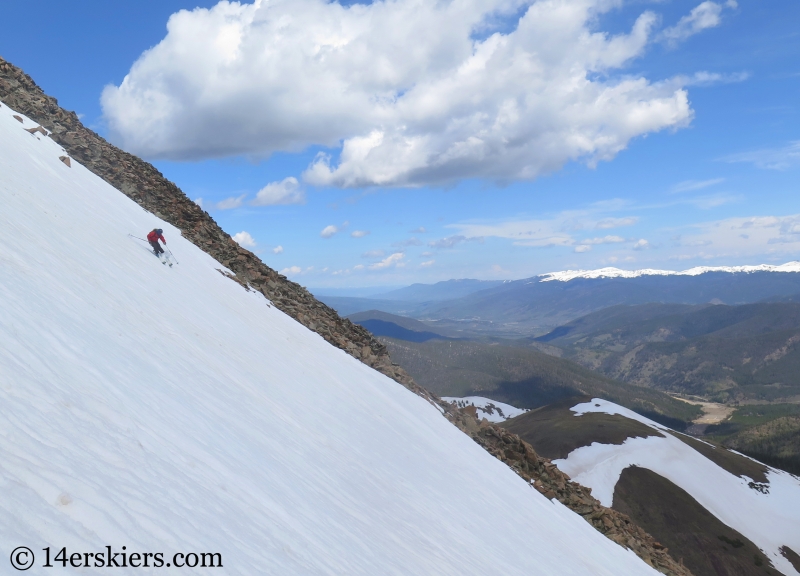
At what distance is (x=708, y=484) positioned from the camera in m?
99.4

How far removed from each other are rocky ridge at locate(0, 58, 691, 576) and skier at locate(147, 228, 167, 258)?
242 inches

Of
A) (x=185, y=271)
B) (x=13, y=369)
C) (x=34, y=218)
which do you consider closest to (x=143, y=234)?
(x=185, y=271)

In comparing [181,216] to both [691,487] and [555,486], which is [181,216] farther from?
[691,487]

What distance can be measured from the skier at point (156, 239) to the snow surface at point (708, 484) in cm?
8610

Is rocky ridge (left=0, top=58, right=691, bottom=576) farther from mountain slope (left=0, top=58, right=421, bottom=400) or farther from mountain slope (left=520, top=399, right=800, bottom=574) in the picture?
mountain slope (left=520, top=399, right=800, bottom=574)

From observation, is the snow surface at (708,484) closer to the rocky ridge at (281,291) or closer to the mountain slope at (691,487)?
the mountain slope at (691,487)

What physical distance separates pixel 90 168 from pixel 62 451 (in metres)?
28.0

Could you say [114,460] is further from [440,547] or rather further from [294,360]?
[294,360]

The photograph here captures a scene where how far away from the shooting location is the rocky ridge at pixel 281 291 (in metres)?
25.7

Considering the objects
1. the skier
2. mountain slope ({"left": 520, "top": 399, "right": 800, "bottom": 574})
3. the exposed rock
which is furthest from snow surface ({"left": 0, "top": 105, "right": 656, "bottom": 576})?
mountain slope ({"left": 520, "top": 399, "right": 800, "bottom": 574})

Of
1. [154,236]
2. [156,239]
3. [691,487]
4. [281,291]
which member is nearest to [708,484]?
[691,487]

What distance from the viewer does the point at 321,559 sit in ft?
22.9

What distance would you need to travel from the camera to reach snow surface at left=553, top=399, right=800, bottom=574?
88125mm

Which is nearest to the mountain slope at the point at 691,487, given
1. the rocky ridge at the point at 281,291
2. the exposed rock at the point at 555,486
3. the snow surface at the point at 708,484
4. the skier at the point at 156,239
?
the snow surface at the point at 708,484
